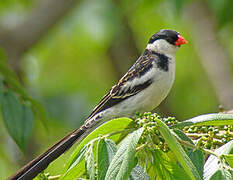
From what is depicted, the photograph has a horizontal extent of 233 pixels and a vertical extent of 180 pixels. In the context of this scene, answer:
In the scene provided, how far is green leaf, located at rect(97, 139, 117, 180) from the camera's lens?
1.92m

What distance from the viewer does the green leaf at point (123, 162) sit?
1806 millimetres

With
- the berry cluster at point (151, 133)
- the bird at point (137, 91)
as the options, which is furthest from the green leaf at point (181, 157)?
the bird at point (137, 91)

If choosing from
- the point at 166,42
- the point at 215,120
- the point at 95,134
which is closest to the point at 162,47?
the point at 166,42

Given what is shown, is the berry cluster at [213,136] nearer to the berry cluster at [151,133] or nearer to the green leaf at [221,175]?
the berry cluster at [151,133]

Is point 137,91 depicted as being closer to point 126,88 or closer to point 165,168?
point 126,88

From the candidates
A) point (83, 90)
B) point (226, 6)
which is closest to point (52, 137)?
point (83, 90)

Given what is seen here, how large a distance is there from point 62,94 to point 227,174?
17.2 feet

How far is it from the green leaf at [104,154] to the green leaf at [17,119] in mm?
1002

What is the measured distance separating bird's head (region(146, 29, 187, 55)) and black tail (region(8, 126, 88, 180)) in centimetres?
106

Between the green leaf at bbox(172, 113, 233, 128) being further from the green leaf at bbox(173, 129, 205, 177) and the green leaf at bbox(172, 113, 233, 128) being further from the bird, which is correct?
the bird

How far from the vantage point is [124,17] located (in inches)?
305

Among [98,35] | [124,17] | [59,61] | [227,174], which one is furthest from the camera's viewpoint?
[59,61]

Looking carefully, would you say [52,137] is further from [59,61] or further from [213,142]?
[213,142]

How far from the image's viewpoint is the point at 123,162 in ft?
6.01
